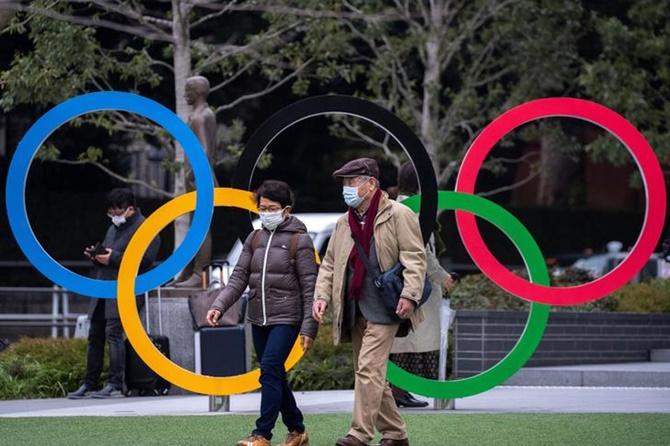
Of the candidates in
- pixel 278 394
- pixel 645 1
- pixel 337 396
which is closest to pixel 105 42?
pixel 645 1

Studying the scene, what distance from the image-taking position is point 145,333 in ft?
41.7

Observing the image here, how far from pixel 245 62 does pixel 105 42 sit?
25.0 ft

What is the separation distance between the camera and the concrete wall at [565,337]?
1547cm

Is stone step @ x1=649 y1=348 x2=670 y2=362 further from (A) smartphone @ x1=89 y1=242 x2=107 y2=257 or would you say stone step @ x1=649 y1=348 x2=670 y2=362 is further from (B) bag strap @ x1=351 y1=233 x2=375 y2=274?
(B) bag strap @ x1=351 y1=233 x2=375 y2=274

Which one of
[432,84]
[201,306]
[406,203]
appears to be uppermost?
[432,84]

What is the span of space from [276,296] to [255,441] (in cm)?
101

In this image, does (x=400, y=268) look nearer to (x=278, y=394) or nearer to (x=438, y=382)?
(x=278, y=394)

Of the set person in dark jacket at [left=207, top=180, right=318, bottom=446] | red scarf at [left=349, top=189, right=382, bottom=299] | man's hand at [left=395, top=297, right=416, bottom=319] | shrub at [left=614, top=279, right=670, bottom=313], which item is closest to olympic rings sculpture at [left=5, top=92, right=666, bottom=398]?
person in dark jacket at [left=207, top=180, right=318, bottom=446]

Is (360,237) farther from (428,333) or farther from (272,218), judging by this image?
(428,333)

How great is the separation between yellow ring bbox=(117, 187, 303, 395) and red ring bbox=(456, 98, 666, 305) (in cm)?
190

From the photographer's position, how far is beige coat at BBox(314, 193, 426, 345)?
9.84m

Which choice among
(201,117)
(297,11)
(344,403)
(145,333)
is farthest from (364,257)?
(201,117)

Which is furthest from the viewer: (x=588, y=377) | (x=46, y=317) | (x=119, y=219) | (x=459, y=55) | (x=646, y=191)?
(x=459, y=55)

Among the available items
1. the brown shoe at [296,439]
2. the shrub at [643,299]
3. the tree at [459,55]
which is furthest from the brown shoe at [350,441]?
the tree at [459,55]
